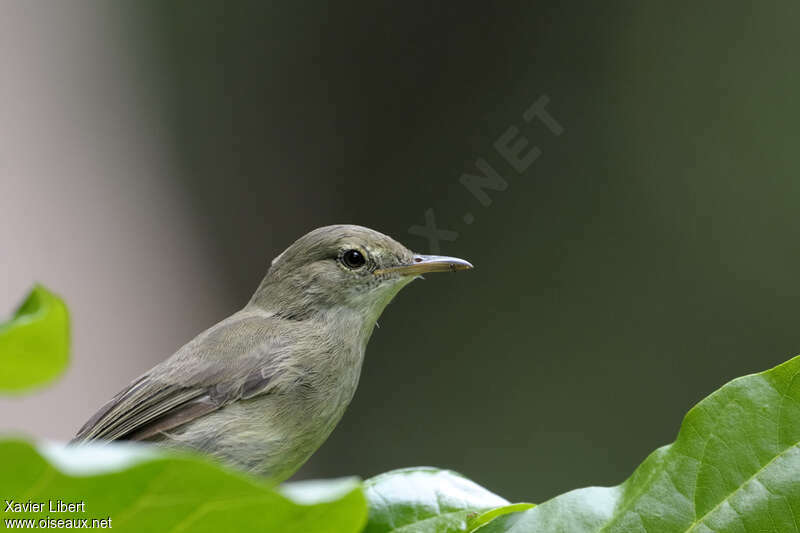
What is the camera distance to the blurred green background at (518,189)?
697 centimetres

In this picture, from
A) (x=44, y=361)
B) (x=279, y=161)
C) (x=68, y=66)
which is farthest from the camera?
(x=279, y=161)

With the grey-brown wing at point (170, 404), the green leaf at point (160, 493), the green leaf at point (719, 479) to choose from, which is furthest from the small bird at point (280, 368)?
the green leaf at point (160, 493)

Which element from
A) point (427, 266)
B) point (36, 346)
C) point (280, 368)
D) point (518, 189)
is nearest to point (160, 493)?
point (36, 346)

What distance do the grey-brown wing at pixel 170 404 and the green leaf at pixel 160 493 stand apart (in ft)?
7.32

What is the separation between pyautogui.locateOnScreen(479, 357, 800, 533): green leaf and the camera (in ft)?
4.60

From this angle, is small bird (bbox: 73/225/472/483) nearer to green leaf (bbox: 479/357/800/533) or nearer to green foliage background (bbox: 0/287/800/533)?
green foliage background (bbox: 0/287/800/533)

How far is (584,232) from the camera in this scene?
7.24 metres

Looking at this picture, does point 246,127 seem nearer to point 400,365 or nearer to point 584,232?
point 400,365

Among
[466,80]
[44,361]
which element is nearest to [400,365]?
[466,80]

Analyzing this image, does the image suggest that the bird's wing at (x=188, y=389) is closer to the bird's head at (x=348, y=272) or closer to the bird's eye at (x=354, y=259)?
the bird's head at (x=348, y=272)

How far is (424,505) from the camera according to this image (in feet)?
5.79

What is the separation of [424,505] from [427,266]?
1.78 meters

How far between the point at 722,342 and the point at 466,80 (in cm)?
284

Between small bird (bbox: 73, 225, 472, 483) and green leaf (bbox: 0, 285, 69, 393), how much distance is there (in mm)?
2105
